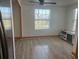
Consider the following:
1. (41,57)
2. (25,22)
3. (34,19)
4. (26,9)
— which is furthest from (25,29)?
(41,57)

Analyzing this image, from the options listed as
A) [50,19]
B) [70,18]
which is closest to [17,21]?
[50,19]

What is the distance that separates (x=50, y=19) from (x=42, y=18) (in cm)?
63

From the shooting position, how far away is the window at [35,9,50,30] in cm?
738

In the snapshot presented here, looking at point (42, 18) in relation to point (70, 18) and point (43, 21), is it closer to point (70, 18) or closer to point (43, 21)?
point (43, 21)

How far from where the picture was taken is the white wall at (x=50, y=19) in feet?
23.5

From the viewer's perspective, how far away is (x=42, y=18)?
24.7ft

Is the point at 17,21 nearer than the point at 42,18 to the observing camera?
Yes

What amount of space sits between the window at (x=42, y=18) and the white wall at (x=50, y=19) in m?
0.28

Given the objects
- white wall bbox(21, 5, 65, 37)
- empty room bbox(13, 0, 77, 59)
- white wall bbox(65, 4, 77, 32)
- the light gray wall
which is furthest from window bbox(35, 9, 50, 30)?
white wall bbox(65, 4, 77, 32)

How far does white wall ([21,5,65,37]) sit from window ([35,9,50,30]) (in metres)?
0.28

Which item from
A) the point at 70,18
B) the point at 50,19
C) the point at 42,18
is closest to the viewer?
the point at 70,18

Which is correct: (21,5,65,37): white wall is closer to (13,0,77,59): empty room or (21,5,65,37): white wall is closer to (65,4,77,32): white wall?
(13,0,77,59): empty room

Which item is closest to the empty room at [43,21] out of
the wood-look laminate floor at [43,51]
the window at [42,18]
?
the window at [42,18]

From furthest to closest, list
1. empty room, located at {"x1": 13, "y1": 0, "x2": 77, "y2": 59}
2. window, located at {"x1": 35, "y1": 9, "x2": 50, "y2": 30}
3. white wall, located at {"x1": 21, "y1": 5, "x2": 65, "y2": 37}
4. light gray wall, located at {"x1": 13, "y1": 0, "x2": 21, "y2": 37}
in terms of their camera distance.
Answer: window, located at {"x1": 35, "y1": 9, "x2": 50, "y2": 30}, white wall, located at {"x1": 21, "y1": 5, "x2": 65, "y2": 37}, empty room, located at {"x1": 13, "y1": 0, "x2": 77, "y2": 59}, light gray wall, located at {"x1": 13, "y1": 0, "x2": 21, "y2": 37}
